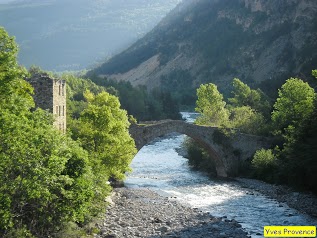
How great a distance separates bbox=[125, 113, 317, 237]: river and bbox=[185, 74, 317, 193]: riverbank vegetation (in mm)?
3497

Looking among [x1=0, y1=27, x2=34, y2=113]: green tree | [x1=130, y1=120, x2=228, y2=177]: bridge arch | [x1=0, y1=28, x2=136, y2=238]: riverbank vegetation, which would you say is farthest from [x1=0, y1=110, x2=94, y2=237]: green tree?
[x1=130, y1=120, x2=228, y2=177]: bridge arch

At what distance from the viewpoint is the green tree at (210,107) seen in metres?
65.3

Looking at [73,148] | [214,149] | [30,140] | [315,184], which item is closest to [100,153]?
[73,148]

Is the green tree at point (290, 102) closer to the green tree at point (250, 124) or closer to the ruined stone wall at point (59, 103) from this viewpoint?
the green tree at point (250, 124)

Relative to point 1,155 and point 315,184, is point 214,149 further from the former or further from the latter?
point 1,155

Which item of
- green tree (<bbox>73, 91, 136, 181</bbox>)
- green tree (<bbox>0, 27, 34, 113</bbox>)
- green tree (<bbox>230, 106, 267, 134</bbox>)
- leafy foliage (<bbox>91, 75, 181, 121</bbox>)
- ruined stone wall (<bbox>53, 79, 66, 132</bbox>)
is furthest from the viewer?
leafy foliage (<bbox>91, 75, 181, 121</bbox>)

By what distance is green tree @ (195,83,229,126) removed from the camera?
65338mm

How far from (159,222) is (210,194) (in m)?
13.6

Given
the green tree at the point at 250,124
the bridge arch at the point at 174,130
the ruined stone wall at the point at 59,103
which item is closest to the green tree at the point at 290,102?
the green tree at the point at 250,124

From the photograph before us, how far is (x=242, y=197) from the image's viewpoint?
41500 mm

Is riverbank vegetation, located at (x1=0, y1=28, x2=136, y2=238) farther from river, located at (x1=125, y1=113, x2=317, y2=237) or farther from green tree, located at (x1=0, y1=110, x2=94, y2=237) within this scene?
river, located at (x1=125, y1=113, x2=317, y2=237)

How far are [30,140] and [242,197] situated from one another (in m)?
26.3

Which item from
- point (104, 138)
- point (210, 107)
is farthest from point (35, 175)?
point (210, 107)

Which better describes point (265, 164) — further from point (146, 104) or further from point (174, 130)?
point (146, 104)
